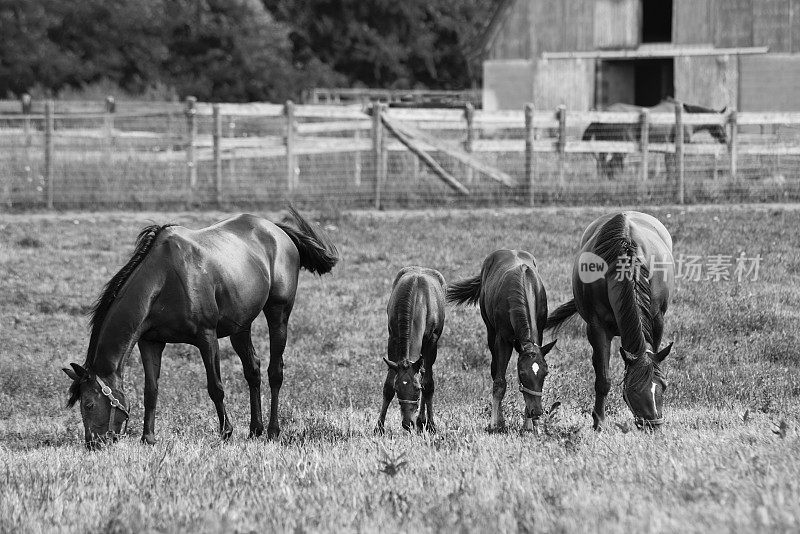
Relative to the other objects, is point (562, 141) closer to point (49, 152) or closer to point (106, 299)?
point (49, 152)

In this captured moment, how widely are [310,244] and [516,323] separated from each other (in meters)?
2.38

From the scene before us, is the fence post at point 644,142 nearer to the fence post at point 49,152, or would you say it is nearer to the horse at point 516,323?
the fence post at point 49,152

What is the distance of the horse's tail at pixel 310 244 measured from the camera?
1058cm

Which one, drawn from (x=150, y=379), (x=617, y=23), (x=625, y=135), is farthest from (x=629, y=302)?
(x=617, y=23)

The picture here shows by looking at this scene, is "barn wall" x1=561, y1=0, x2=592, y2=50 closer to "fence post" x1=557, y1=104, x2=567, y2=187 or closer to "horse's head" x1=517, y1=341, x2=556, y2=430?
"fence post" x1=557, y1=104, x2=567, y2=187

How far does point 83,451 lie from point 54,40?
37.0 m

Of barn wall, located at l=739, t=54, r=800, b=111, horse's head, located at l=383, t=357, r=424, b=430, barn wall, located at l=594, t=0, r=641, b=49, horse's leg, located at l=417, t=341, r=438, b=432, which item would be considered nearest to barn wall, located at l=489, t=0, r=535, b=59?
barn wall, located at l=594, t=0, r=641, b=49

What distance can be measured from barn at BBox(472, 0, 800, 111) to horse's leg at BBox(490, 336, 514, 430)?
24476mm

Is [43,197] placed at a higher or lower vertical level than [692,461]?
higher

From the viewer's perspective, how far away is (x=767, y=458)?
610 cm

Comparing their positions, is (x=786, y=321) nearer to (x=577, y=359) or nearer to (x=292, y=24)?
(x=577, y=359)

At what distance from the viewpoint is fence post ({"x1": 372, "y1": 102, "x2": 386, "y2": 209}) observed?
1956cm

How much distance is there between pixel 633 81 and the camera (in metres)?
37.4

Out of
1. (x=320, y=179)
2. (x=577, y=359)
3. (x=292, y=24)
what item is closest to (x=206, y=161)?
(x=320, y=179)
